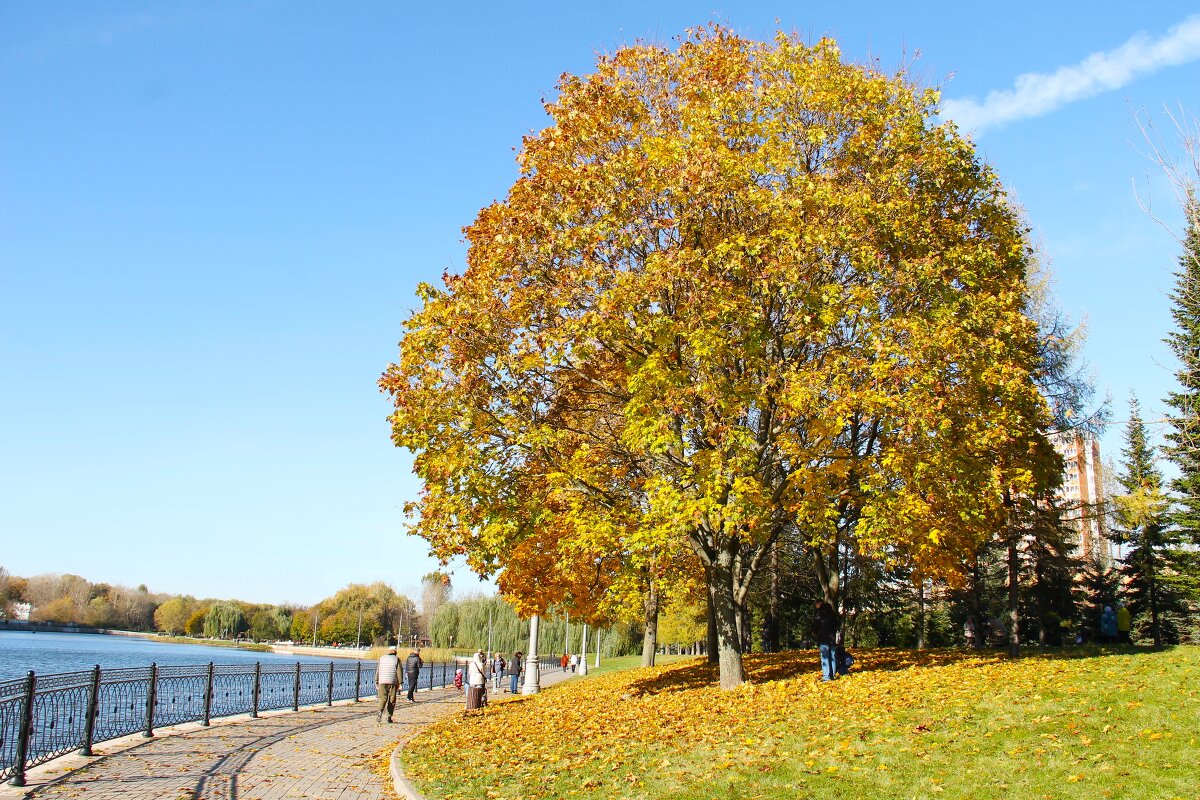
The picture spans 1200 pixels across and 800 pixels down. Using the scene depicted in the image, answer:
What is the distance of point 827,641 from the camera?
56.4ft

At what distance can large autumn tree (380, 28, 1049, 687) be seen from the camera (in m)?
14.3

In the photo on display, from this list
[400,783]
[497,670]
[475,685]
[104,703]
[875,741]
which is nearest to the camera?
[875,741]

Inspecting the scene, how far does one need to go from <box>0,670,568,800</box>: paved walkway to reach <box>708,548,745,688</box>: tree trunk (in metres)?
6.00

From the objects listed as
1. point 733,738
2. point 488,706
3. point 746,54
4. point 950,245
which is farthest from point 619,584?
point 746,54

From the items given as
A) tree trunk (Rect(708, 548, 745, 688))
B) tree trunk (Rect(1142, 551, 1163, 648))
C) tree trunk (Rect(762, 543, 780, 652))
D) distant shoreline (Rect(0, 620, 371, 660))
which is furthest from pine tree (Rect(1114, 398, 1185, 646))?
distant shoreline (Rect(0, 620, 371, 660))

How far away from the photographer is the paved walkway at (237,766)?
1017cm

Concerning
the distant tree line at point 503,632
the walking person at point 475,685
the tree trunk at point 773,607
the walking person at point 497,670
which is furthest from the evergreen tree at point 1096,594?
the distant tree line at point 503,632

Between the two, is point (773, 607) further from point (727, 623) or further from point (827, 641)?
point (727, 623)

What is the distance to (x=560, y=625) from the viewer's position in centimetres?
6231

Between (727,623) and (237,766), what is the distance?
8492 mm

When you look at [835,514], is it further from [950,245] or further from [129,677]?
[129,677]

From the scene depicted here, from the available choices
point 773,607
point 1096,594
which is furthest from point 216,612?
point 1096,594

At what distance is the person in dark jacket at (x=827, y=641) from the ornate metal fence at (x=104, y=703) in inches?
485

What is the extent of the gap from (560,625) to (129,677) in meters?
48.7
